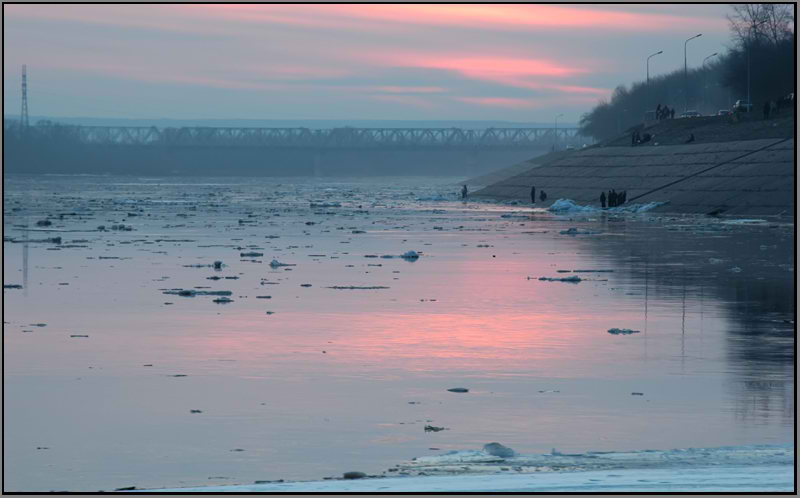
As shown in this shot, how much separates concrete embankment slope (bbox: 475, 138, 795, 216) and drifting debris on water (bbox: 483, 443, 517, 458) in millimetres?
42789

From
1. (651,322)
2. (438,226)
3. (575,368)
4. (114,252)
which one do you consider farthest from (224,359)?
(438,226)

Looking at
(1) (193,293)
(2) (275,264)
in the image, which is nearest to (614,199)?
(2) (275,264)

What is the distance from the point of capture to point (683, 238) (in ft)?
128

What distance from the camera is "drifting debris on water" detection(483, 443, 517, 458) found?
31.3ft

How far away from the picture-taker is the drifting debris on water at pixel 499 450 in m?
9.55

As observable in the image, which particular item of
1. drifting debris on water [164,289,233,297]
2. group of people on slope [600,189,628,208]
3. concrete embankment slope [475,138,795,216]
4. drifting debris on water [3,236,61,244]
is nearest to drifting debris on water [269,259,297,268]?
drifting debris on water [164,289,233,297]

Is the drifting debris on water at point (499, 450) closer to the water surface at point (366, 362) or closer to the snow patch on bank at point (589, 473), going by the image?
the snow patch on bank at point (589, 473)

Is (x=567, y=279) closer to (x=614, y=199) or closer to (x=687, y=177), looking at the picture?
(x=614, y=199)

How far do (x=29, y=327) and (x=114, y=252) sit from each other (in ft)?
49.5

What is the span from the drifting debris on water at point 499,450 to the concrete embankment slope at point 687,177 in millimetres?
42789

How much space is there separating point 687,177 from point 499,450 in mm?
61620

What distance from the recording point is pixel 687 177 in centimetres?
6912

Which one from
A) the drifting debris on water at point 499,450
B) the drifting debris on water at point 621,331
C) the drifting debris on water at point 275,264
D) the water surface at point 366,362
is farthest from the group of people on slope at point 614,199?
the drifting debris on water at point 499,450

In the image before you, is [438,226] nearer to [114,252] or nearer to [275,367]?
[114,252]
